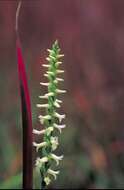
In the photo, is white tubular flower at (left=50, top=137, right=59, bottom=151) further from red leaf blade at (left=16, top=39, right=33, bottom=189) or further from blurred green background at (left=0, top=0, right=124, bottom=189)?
blurred green background at (left=0, top=0, right=124, bottom=189)

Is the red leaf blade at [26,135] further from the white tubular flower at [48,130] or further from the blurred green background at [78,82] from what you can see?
the blurred green background at [78,82]

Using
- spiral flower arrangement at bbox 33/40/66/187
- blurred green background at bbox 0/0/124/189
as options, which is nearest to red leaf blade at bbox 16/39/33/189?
spiral flower arrangement at bbox 33/40/66/187

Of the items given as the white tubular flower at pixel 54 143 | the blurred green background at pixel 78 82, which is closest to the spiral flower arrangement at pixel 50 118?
the white tubular flower at pixel 54 143

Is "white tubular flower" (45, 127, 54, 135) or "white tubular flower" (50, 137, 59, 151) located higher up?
"white tubular flower" (45, 127, 54, 135)

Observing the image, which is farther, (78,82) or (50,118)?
(78,82)

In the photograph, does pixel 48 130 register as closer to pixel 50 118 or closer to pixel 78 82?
pixel 50 118

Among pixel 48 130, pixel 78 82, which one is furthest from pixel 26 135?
pixel 78 82

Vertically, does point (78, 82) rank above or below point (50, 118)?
below

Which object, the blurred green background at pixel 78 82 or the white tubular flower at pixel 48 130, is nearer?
the white tubular flower at pixel 48 130

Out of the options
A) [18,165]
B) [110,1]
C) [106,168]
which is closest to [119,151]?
[106,168]
